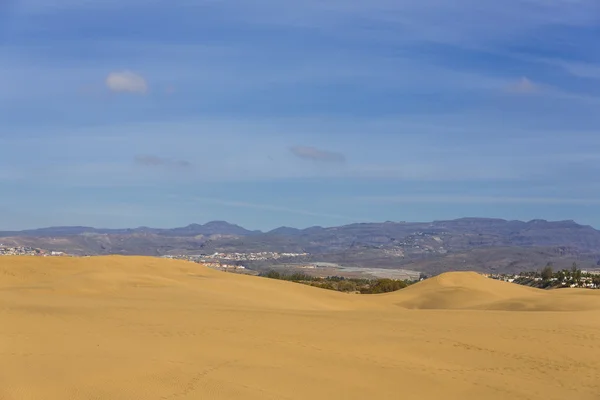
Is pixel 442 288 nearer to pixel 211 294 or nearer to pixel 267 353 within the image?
pixel 211 294

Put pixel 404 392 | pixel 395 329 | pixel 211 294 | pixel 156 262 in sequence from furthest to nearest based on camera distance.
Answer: pixel 156 262
pixel 211 294
pixel 395 329
pixel 404 392

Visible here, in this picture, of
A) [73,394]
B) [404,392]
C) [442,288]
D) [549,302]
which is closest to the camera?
[73,394]

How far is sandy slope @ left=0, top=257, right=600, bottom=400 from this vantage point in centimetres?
1305

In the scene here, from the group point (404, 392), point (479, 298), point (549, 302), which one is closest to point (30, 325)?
point (404, 392)

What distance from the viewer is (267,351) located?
15.5m

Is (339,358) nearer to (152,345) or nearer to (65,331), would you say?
(152,345)

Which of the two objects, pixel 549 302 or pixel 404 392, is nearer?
pixel 404 392

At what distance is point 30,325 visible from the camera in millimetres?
16547

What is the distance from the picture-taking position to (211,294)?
1072 inches

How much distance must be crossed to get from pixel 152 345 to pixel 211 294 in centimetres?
1187

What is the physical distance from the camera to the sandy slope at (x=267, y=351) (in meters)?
13.0

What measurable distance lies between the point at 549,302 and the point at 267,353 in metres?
21.0

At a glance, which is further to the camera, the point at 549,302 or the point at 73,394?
the point at 549,302

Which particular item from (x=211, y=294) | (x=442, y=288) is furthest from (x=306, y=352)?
(x=442, y=288)
